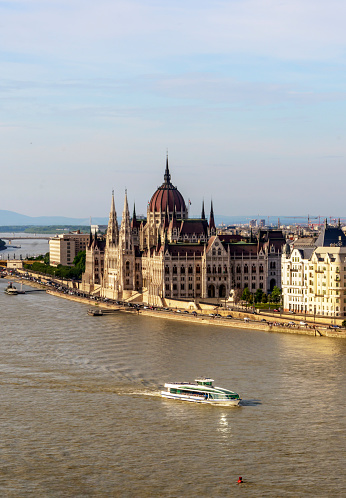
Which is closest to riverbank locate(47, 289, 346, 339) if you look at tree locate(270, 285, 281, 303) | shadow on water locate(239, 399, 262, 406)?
tree locate(270, 285, 281, 303)

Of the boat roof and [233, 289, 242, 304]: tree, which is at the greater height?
[233, 289, 242, 304]: tree

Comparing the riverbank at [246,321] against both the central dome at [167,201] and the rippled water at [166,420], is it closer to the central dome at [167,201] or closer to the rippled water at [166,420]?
the rippled water at [166,420]

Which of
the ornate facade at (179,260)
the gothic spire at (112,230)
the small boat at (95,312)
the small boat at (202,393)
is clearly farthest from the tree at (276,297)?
the small boat at (202,393)

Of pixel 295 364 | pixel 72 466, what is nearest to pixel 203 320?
pixel 295 364

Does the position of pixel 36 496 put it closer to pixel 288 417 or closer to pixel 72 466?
pixel 72 466

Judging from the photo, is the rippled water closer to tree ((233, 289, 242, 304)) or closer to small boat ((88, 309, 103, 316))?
small boat ((88, 309, 103, 316))

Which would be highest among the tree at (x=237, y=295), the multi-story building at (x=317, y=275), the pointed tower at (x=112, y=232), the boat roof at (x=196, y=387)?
A: the pointed tower at (x=112, y=232)
